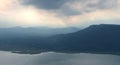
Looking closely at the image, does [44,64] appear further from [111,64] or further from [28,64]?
[111,64]

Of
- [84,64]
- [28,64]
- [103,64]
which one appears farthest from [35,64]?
[103,64]

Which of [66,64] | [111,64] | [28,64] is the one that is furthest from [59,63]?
[111,64]

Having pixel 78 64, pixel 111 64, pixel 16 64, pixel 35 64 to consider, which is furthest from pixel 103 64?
pixel 16 64

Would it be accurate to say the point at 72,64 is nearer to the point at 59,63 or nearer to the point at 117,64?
the point at 59,63

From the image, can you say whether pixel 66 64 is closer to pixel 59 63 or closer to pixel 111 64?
pixel 59 63

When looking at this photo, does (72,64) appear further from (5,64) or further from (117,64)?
(5,64)

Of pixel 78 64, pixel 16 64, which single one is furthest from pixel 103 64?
pixel 16 64
